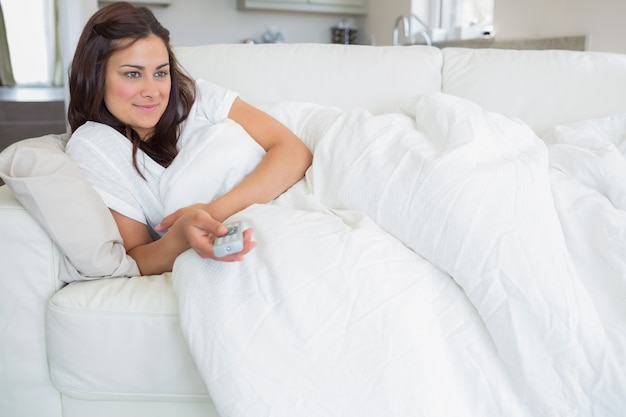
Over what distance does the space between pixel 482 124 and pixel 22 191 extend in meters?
0.85

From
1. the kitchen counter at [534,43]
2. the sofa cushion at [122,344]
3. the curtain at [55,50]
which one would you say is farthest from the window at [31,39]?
the sofa cushion at [122,344]

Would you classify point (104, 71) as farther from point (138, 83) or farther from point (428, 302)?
point (428, 302)

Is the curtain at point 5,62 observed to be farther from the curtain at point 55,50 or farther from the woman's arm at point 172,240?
the woman's arm at point 172,240

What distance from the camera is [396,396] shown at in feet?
3.05

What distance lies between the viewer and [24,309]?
114cm

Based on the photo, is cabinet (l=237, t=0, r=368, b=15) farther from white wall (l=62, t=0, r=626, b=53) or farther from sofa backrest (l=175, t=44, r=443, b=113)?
sofa backrest (l=175, t=44, r=443, b=113)

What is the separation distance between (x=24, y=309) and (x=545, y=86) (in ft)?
4.85

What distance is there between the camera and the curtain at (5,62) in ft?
20.8

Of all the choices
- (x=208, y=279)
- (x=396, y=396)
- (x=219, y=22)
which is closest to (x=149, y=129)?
(x=208, y=279)

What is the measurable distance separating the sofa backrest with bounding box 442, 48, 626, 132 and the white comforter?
0.70m

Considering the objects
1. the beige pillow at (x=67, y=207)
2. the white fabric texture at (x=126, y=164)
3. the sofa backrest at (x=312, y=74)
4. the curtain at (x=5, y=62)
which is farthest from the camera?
the curtain at (x=5, y=62)

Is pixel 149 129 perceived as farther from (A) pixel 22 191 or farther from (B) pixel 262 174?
(A) pixel 22 191

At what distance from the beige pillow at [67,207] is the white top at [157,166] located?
7cm

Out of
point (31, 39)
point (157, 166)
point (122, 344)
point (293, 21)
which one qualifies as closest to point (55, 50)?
point (31, 39)
